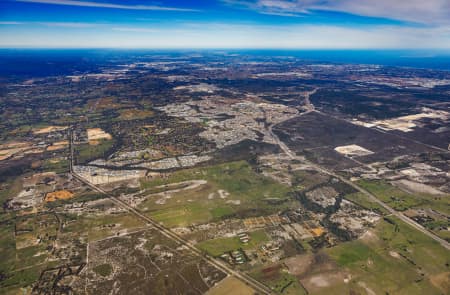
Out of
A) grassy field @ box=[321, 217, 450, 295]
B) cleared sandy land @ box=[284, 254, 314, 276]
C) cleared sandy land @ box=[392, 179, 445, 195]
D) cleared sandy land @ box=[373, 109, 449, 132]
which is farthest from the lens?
cleared sandy land @ box=[373, 109, 449, 132]

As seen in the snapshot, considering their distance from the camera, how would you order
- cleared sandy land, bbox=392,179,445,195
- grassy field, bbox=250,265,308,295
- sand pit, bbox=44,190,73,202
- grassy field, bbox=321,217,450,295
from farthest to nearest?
cleared sandy land, bbox=392,179,445,195
sand pit, bbox=44,190,73,202
grassy field, bbox=321,217,450,295
grassy field, bbox=250,265,308,295

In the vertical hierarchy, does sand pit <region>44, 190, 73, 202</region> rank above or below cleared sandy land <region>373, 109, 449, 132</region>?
below

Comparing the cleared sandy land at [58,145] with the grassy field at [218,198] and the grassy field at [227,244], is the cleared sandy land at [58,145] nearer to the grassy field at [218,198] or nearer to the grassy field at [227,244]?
the grassy field at [218,198]

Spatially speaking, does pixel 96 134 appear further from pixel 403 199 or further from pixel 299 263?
pixel 403 199

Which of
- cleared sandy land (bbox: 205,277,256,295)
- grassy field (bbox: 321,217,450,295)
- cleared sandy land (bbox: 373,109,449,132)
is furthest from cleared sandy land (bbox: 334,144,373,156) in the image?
cleared sandy land (bbox: 205,277,256,295)

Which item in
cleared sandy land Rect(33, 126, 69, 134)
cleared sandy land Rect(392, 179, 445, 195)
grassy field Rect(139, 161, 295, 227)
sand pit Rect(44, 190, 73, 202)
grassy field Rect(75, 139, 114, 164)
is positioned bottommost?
sand pit Rect(44, 190, 73, 202)

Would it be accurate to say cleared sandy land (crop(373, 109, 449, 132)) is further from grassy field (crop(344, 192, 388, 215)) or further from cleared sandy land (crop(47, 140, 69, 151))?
cleared sandy land (crop(47, 140, 69, 151))

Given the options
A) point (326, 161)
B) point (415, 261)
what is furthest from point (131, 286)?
point (326, 161)

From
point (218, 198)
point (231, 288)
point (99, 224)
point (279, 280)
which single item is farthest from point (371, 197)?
point (99, 224)

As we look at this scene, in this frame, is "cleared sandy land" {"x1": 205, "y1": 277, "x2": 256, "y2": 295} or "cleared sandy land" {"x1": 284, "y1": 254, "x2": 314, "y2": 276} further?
"cleared sandy land" {"x1": 284, "y1": 254, "x2": 314, "y2": 276}
